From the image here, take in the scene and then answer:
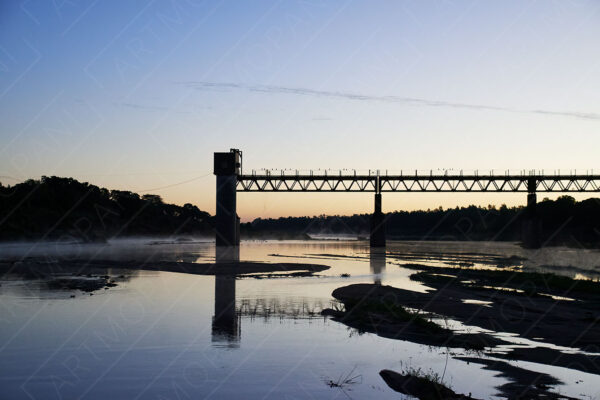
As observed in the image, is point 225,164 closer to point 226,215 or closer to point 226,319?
point 226,215

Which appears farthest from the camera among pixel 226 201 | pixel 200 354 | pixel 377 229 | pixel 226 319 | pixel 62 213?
pixel 62 213

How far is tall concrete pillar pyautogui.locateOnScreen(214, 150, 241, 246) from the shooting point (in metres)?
116

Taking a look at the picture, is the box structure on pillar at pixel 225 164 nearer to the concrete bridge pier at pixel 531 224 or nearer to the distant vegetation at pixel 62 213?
the distant vegetation at pixel 62 213

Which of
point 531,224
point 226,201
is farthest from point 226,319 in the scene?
point 531,224

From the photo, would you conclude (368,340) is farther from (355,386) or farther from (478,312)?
(478,312)

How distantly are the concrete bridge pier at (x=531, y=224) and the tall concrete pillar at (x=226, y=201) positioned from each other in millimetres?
61413

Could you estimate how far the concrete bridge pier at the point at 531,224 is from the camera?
127m

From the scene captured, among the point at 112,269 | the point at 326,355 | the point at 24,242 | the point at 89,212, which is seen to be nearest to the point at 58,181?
the point at 89,212

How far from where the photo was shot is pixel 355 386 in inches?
562

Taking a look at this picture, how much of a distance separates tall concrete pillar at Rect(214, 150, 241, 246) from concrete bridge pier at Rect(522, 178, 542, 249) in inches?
2418

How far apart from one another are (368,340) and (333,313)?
5.49 meters

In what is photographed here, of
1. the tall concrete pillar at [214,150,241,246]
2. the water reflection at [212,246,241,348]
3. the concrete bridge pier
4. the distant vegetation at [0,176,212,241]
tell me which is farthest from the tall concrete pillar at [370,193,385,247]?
the water reflection at [212,246,241,348]

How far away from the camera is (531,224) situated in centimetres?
12825

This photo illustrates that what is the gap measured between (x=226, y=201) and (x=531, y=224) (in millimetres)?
64315
